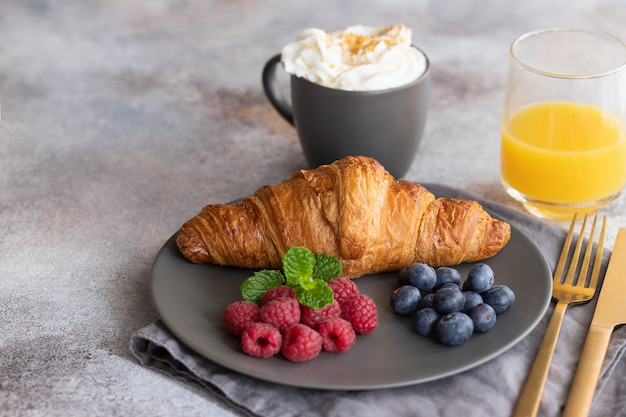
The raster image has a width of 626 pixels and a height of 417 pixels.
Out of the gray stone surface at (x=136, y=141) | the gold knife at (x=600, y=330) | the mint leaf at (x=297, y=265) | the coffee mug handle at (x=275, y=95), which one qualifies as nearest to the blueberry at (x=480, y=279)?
the gold knife at (x=600, y=330)

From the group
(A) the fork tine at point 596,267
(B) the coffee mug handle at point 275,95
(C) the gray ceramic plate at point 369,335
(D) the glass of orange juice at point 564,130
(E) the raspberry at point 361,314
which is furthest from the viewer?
(B) the coffee mug handle at point 275,95

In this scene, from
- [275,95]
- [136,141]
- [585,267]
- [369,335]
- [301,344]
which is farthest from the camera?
[136,141]

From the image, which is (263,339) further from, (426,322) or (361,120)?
(361,120)

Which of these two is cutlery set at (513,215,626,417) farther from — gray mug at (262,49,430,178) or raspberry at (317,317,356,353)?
gray mug at (262,49,430,178)

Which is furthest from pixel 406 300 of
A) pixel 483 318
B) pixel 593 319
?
pixel 593 319

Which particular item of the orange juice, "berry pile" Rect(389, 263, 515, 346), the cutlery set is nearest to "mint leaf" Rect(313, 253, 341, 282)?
"berry pile" Rect(389, 263, 515, 346)

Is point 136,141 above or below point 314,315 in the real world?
below

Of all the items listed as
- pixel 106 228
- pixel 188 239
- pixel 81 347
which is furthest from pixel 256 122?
pixel 81 347

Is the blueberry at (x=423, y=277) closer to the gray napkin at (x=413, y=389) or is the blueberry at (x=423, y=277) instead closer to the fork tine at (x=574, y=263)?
the gray napkin at (x=413, y=389)
